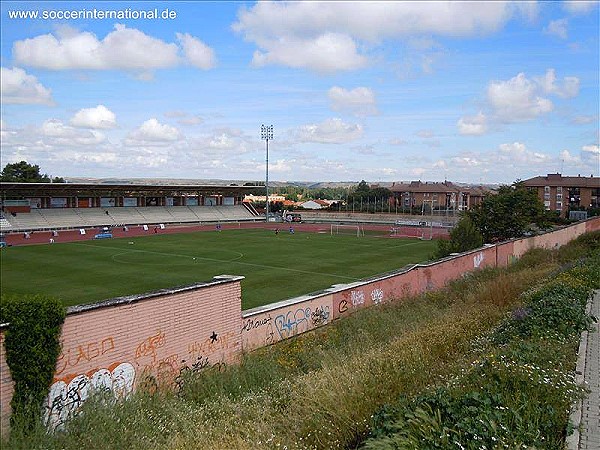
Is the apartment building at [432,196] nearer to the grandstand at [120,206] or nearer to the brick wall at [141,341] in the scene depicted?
the grandstand at [120,206]

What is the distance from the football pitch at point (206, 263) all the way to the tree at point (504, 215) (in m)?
5.55

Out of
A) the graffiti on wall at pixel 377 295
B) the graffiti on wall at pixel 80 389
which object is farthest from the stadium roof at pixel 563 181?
the graffiti on wall at pixel 80 389

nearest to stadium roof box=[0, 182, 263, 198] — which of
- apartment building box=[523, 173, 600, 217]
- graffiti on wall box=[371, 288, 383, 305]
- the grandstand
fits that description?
the grandstand

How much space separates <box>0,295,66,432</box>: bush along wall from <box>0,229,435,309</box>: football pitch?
40.3 ft

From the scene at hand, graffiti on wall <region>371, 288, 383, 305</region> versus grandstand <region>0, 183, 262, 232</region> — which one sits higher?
grandstand <region>0, 183, 262, 232</region>

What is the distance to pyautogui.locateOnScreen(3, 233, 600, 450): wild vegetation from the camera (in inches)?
237

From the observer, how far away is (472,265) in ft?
89.5

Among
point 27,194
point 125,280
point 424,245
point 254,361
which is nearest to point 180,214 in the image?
point 27,194

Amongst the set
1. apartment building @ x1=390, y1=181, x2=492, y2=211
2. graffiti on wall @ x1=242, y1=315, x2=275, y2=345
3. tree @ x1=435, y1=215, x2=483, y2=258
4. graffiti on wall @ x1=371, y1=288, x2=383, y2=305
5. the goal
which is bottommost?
the goal

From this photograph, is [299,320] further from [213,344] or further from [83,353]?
[83,353]

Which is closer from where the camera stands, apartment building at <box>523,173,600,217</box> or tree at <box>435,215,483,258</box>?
tree at <box>435,215,483,258</box>

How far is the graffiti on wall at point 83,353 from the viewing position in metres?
8.66

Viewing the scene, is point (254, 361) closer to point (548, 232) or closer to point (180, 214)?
point (548, 232)

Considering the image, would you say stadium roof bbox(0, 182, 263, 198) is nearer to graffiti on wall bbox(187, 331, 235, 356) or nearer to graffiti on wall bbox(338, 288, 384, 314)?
graffiti on wall bbox(338, 288, 384, 314)
